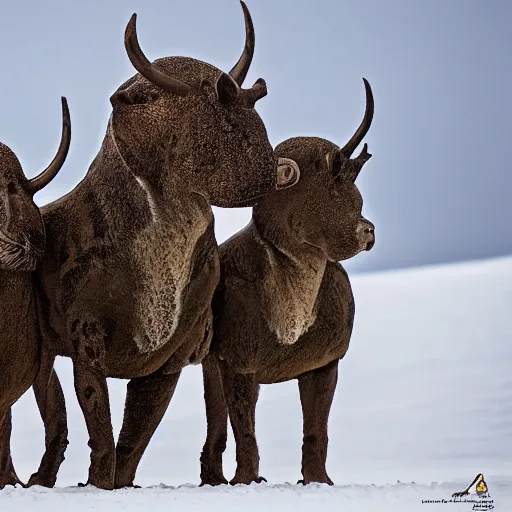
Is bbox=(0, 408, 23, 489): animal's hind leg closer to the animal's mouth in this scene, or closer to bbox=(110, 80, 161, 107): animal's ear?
the animal's mouth

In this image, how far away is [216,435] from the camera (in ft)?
11.4

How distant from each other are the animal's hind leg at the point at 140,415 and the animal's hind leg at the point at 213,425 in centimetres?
24

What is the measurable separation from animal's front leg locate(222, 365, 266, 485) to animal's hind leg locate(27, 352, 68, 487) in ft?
1.36

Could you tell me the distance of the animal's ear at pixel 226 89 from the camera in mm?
2992

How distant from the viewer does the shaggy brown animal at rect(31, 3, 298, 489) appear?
298 cm

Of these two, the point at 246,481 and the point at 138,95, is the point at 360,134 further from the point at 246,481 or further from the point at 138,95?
the point at 246,481

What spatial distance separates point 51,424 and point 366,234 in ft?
3.01

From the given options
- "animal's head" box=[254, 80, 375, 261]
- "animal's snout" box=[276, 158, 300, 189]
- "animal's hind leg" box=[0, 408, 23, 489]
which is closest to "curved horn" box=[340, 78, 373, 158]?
"animal's head" box=[254, 80, 375, 261]

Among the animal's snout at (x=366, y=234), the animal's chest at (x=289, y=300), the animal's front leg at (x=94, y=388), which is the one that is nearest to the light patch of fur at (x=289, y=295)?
the animal's chest at (x=289, y=300)

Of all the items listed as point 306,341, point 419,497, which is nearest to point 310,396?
point 306,341

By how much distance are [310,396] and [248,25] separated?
3.25 ft

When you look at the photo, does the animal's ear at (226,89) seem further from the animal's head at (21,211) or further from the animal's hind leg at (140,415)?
the animal's hind leg at (140,415)

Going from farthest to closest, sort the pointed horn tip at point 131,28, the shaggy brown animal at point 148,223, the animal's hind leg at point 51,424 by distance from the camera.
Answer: the animal's hind leg at point 51,424 → the shaggy brown animal at point 148,223 → the pointed horn tip at point 131,28

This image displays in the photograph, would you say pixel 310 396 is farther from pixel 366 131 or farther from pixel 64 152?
pixel 64 152
